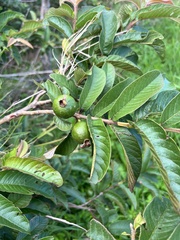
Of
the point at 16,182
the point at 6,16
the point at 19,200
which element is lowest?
the point at 19,200

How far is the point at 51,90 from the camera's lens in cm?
77

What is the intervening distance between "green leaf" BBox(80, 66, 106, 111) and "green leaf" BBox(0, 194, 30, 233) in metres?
0.26

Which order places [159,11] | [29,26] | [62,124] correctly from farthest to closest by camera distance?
1. [29,26]
2. [159,11]
3. [62,124]

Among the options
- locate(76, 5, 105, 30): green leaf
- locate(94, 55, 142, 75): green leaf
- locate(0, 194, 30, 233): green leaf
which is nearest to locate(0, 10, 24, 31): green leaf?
locate(76, 5, 105, 30): green leaf

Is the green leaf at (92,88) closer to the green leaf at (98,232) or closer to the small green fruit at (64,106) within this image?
the small green fruit at (64,106)

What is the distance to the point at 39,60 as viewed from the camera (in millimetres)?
2385

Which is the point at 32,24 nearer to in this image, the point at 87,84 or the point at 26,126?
the point at 87,84

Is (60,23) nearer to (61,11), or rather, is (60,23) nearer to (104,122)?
(61,11)

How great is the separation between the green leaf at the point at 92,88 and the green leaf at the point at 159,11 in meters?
0.23

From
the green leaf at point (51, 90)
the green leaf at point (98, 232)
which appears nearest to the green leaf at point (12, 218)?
the green leaf at point (98, 232)

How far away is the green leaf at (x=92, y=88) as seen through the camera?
2.55 ft

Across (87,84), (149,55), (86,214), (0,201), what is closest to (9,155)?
(0,201)

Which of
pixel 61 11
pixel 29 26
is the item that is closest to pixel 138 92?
pixel 61 11

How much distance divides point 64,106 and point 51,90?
0.07 m
